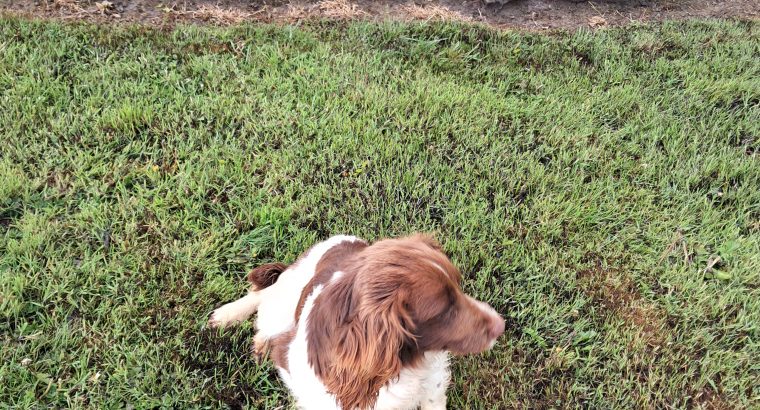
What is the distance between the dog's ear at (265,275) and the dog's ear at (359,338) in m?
0.90

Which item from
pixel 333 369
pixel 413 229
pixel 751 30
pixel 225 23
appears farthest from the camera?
pixel 751 30

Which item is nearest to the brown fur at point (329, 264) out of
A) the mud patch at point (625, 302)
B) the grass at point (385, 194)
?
the grass at point (385, 194)

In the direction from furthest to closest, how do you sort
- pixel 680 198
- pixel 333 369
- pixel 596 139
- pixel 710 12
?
pixel 710 12 → pixel 596 139 → pixel 680 198 → pixel 333 369

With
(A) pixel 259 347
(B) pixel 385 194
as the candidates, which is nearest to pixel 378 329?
(A) pixel 259 347

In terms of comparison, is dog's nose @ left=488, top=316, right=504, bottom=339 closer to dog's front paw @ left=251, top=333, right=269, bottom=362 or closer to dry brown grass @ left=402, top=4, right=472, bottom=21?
dog's front paw @ left=251, top=333, right=269, bottom=362

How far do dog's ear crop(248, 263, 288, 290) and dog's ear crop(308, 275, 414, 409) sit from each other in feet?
2.94

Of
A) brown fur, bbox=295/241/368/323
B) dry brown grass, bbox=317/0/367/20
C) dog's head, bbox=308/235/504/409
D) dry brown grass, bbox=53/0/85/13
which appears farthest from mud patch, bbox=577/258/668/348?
dry brown grass, bbox=53/0/85/13

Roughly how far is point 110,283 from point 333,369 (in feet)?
5.53

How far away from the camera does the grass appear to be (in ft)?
8.94

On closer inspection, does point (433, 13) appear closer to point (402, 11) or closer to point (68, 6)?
point (402, 11)

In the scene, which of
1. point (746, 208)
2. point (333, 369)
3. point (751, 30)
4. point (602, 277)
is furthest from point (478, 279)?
point (751, 30)

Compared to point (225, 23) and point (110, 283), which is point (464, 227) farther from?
point (225, 23)

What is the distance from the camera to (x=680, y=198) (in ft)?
11.7

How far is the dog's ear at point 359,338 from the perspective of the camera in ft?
6.07
